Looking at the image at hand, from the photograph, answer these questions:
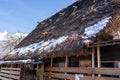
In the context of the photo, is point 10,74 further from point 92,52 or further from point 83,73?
point 92,52

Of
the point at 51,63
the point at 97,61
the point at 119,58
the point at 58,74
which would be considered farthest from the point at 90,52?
the point at 51,63

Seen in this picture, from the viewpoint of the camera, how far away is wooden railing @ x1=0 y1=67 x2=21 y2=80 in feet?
44.0

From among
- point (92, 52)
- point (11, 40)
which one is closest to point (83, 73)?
point (92, 52)

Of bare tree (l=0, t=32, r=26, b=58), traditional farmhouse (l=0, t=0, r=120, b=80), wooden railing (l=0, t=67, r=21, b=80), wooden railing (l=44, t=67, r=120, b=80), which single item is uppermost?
bare tree (l=0, t=32, r=26, b=58)

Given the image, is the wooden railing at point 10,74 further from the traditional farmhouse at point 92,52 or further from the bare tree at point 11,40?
the bare tree at point 11,40

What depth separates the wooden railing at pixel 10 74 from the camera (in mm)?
13420

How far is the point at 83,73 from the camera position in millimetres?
8031

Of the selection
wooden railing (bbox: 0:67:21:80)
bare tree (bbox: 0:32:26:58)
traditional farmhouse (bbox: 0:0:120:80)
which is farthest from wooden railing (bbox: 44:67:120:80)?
bare tree (bbox: 0:32:26:58)

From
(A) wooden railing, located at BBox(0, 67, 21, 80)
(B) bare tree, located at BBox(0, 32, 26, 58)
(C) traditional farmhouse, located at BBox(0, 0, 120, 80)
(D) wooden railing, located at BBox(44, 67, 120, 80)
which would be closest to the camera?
(D) wooden railing, located at BBox(44, 67, 120, 80)

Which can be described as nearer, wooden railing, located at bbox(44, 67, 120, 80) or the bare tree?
wooden railing, located at bbox(44, 67, 120, 80)

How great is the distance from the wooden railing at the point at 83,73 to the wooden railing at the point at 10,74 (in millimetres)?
2999

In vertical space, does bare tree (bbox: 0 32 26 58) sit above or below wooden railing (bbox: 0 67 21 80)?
above

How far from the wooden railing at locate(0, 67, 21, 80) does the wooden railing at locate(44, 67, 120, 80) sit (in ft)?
9.84

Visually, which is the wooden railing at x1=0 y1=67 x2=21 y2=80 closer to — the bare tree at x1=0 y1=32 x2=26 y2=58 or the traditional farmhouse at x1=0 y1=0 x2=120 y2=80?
the traditional farmhouse at x1=0 y1=0 x2=120 y2=80
